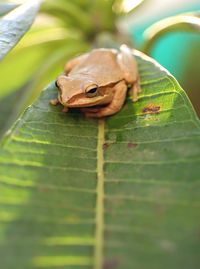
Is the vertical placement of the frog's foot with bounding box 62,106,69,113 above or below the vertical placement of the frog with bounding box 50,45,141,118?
below

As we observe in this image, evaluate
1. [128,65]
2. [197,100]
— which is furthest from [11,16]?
[197,100]

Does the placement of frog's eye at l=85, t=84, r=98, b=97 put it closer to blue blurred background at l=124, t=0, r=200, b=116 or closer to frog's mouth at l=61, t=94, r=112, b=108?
frog's mouth at l=61, t=94, r=112, b=108

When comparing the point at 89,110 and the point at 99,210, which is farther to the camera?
the point at 89,110

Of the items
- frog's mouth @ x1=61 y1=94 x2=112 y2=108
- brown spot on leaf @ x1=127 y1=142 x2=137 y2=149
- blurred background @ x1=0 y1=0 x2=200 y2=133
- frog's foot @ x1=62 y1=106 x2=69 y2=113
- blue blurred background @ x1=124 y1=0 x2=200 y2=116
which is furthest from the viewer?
blue blurred background @ x1=124 y1=0 x2=200 y2=116

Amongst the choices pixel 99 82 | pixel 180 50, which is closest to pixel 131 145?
pixel 99 82

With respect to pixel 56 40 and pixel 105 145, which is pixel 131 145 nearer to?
pixel 105 145

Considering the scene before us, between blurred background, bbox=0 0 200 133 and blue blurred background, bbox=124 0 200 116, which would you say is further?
blue blurred background, bbox=124 0 200 116

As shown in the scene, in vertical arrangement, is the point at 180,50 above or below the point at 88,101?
above

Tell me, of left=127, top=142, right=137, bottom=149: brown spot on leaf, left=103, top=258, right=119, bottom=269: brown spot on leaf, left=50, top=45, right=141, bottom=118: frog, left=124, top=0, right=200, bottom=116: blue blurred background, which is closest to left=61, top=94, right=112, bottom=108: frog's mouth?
left=50, top=45, right=141, bottom=118: frog
